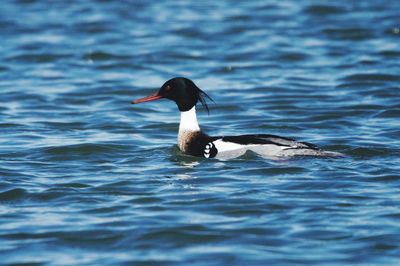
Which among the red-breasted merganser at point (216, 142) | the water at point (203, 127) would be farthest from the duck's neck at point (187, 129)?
the water at point (203, 127)

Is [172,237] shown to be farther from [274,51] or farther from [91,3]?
[91,3]

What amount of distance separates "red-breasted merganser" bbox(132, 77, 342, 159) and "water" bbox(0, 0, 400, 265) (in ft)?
0.51

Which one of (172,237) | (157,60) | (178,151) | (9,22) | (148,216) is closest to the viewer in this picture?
(172,237)

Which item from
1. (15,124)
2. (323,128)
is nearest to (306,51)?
(323,128)

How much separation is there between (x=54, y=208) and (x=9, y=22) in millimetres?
15894

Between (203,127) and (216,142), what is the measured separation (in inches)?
116

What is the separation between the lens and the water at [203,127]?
30.7 ft

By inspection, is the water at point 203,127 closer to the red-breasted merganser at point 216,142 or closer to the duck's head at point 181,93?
the red-breasted merganser at point 216,142

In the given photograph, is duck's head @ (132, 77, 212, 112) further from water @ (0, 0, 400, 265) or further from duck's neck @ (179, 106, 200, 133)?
water @ (0, 0, 400, 265)

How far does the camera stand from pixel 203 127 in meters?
15.8

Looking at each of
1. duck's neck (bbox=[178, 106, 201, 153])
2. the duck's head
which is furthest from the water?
the duck's head

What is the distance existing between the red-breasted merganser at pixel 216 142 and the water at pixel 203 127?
0.51 feet

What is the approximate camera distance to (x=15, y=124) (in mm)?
15852

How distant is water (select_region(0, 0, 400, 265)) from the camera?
9.37 metres
